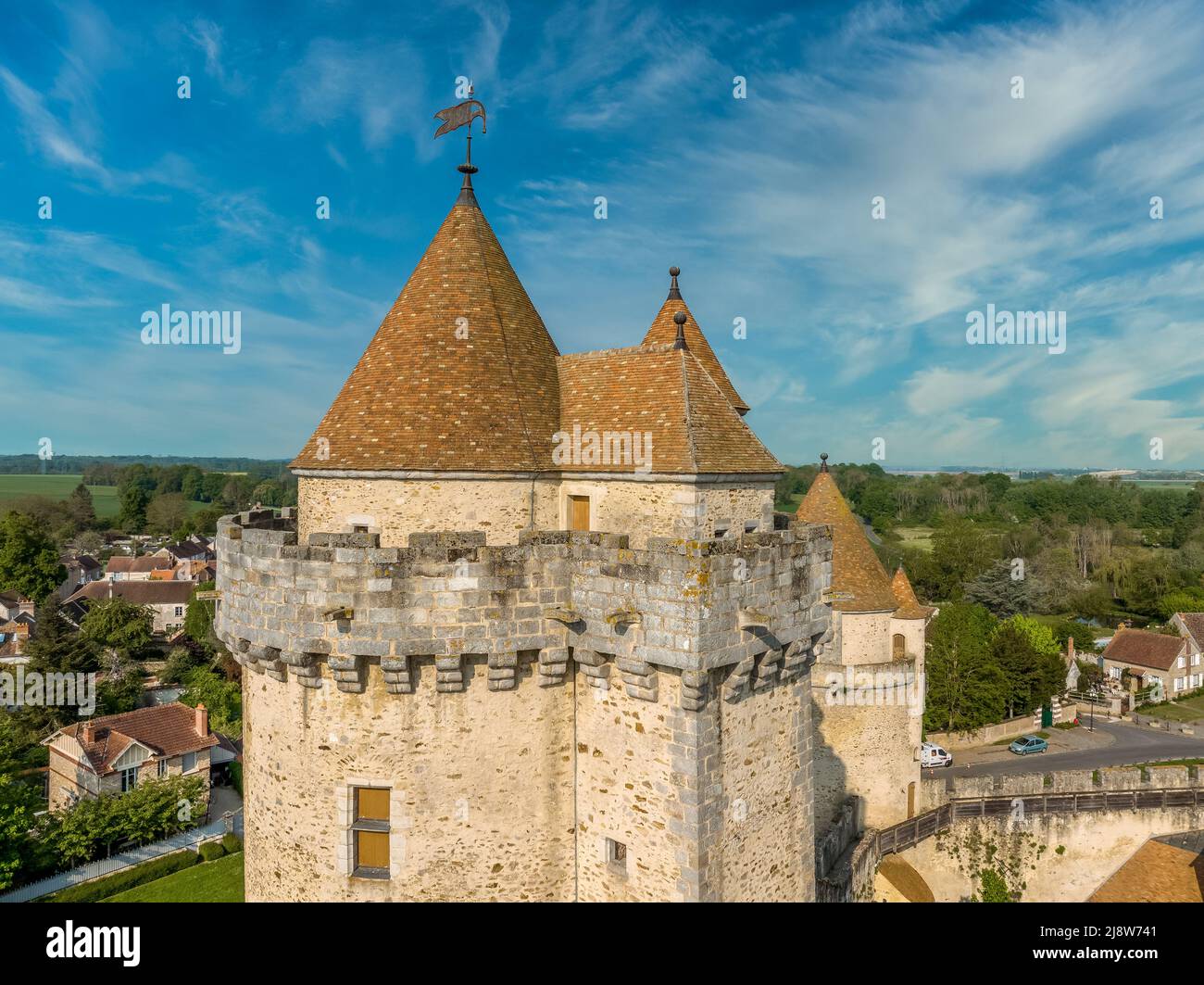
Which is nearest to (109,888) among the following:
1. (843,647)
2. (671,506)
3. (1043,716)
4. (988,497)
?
(843,647)

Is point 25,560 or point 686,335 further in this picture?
point 25,560

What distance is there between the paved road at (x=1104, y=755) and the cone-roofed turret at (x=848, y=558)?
23.1 m

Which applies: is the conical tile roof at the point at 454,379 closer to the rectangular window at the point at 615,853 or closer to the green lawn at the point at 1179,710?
the rectangular window at the point at 615,853

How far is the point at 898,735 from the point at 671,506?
1833cm

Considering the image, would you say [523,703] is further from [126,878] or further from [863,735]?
[126,878]

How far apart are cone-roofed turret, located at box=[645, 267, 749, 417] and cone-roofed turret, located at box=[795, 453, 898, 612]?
8.11 m

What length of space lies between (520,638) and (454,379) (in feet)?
15.5

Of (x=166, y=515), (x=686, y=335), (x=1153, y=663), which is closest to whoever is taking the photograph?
(x=686, y=335)

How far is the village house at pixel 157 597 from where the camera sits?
73.9 meters

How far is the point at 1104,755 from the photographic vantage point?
149 feet

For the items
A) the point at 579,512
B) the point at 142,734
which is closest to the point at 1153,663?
the point at 579,512

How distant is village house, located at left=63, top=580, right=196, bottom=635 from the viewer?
243ft
